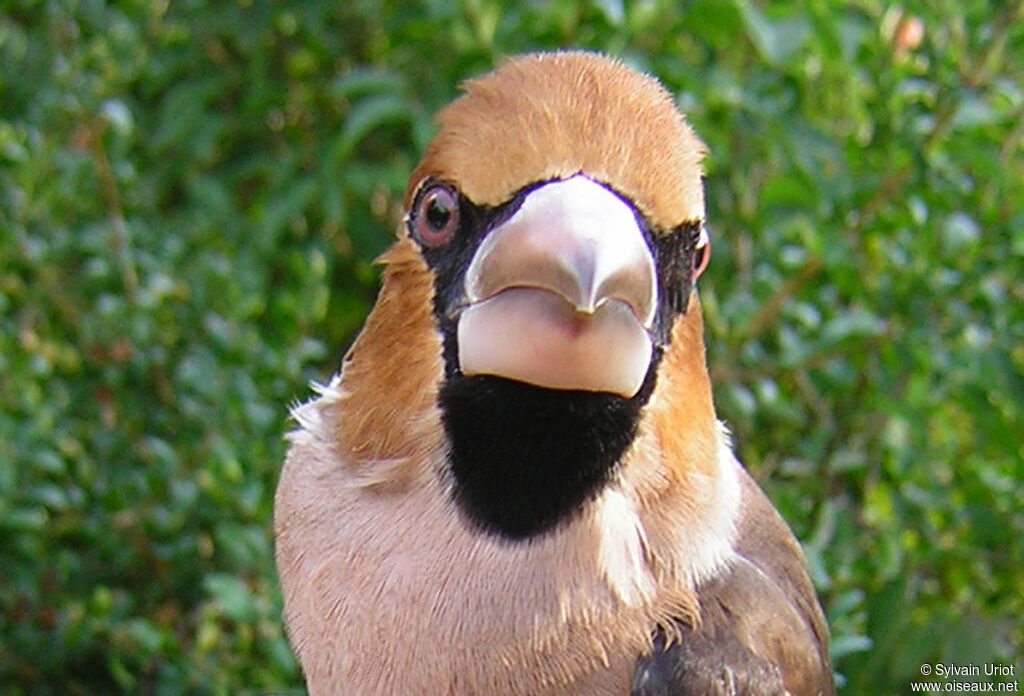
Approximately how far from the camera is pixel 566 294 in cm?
114

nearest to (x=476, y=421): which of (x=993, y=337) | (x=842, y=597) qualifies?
(x=842, y=597)

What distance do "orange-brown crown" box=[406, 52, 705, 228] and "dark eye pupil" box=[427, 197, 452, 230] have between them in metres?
0.03

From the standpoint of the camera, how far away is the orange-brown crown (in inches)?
49.2

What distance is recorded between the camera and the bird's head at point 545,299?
1.17m

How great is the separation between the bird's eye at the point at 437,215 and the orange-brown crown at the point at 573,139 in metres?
0.02

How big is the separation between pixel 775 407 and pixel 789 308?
20cm

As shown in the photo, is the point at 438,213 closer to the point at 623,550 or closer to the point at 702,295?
the point at 623,550

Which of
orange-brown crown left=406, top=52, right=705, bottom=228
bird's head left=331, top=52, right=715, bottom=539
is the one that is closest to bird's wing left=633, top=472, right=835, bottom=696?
bird's head left=331, top=52, right=715, bottom=539

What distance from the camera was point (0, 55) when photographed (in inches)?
105

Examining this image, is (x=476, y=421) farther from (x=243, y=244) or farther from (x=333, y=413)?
(x=243, y=244)

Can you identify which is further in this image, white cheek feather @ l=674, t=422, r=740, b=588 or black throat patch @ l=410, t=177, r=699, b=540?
white cheek feather @ l=674, t=422, r=740, b=588

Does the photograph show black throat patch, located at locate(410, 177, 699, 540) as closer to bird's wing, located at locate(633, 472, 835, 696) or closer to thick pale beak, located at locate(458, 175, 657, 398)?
thick pale beak, located at locate(458, 175, 657, 398)

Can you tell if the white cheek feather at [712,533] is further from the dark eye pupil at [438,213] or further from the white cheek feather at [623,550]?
the dark eye pupil at [438,213]
